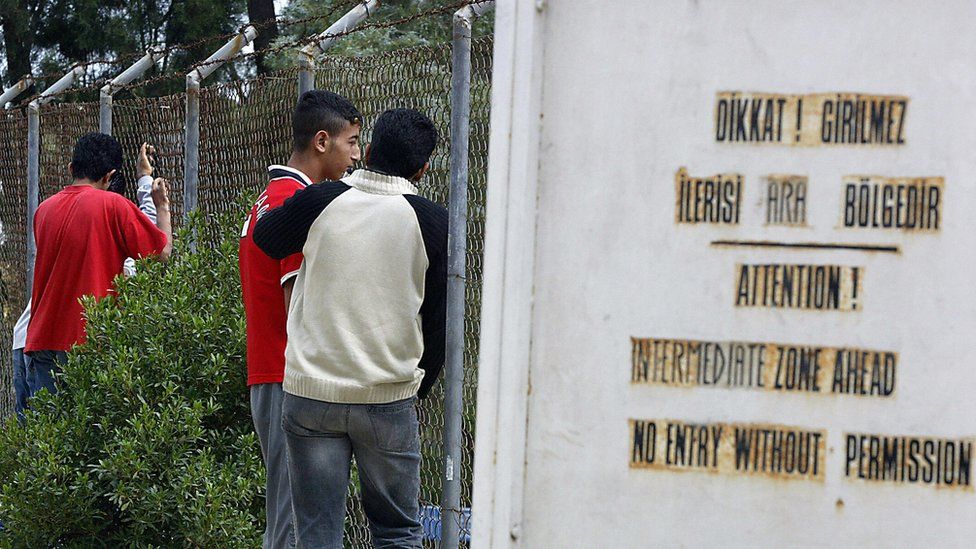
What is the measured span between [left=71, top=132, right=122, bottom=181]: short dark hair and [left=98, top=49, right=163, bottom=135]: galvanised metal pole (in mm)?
690

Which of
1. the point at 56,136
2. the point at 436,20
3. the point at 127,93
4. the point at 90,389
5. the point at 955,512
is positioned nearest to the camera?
the point at 955,512

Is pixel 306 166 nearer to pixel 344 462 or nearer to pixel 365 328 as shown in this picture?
pixel 365 328

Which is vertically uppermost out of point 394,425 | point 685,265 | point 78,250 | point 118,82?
point 118,82

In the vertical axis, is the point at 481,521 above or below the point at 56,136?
below

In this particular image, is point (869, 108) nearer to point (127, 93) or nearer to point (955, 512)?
point (955, 512)

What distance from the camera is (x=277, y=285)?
13.9 ft

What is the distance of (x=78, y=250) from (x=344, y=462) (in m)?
2.71

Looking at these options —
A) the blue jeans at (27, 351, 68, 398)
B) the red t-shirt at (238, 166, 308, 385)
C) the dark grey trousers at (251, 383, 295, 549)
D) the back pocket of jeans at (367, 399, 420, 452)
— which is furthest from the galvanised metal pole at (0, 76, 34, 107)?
the back pocket of jeans at (367, 399, 420, 452)

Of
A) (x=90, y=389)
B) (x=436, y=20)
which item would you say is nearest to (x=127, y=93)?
(x=436, y=20)

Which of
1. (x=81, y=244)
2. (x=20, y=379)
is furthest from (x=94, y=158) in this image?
(x=20, y=379)

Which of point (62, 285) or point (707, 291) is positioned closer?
point (707, 291)

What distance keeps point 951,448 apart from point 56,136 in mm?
7552

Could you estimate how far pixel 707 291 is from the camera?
2236 mm

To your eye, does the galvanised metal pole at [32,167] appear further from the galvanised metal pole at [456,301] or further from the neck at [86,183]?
the galvanised metal pole at [456,301]
